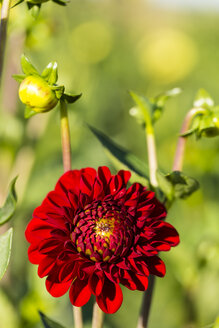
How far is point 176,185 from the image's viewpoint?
0.45 meters

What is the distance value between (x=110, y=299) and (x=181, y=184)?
0.45ft

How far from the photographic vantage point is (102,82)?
1386mm

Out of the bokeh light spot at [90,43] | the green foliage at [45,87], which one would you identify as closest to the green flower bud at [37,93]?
the green foliage at [45,87]

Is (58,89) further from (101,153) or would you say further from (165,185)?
(101,153)

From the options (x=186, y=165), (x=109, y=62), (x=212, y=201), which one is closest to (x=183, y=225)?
(x=212, y=201)

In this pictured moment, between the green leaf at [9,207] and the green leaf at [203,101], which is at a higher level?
the green leaf at [203,101]

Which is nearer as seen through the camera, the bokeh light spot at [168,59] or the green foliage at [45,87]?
the green foliage at [45,87]

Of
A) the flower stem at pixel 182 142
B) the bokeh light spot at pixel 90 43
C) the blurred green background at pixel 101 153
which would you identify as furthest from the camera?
the bokeh light spot at pixel 90 43

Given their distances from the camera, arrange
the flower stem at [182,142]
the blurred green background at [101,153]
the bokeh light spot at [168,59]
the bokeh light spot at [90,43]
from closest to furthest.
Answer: the flower stem at [182,142] → the blurred green background at [101,153] → the bokeh light spot at [90,43] → the bokeh light spot at [168,59]

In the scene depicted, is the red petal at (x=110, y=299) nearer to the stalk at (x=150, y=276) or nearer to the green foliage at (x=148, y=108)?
the stalk at (x=150, y=276)

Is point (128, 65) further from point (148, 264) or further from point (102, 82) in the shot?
point (148, 264)

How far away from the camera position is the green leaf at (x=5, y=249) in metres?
0.38

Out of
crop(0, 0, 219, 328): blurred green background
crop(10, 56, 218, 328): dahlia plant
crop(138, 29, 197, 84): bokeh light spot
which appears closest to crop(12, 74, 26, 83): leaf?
crop(10, 56, 218, 328): dahlia plant

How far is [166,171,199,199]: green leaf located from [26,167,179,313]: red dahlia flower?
0.05m
